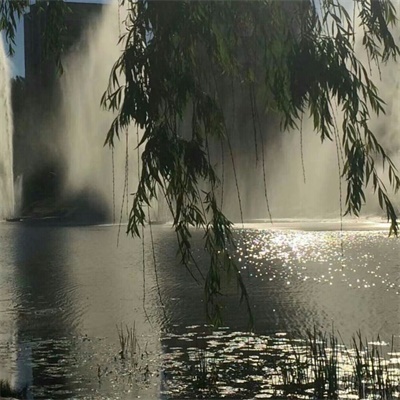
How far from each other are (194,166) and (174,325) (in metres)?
11.4


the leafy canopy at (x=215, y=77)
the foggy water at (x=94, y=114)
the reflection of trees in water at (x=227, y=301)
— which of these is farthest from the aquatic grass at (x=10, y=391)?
the foggy water at (x=94, y=114)

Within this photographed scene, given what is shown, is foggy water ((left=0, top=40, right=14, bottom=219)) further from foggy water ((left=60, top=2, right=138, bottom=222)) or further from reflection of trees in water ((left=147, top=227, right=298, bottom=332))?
reflection of trees in water ((left=147, top=227, right=298, bottom=332))

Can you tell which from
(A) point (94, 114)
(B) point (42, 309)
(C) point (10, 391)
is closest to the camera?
(C) point (10, 391)

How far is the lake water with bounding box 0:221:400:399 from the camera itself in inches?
477

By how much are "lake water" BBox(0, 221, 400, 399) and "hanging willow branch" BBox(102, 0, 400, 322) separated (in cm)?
74

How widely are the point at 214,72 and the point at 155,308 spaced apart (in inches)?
556

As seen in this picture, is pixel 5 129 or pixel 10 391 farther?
pixel 5 129

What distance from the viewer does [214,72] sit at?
20.1 ft

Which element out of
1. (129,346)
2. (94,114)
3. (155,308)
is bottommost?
(129,346)

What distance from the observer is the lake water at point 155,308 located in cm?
1211

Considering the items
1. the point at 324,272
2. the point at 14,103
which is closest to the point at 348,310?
the point at 324,272

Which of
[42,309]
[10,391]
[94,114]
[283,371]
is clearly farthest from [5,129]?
[283,371]

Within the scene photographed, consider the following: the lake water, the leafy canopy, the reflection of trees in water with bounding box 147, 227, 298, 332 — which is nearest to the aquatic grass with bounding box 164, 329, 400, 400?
the lake water

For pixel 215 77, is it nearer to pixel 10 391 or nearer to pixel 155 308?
pixel 10 391
